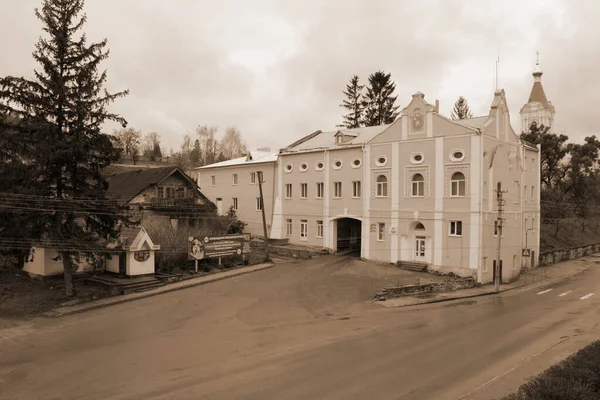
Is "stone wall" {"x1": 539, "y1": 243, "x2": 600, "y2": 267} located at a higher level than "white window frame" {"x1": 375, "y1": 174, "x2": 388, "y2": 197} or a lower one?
lower

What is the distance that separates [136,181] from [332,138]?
19.7m

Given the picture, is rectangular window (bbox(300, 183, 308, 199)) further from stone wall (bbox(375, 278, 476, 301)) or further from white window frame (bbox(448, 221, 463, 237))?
stone wall (bbox(375, 278, 476, 301))

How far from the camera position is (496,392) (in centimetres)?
1194

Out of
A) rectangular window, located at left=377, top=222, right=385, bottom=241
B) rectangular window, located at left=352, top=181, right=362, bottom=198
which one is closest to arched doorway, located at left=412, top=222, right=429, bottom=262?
rectangular window, located at left=377, top=222, right=385, bottom=241

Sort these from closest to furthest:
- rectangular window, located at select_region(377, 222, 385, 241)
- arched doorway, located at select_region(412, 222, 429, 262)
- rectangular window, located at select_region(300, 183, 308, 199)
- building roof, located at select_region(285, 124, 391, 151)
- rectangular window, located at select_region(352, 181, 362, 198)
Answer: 1. arched doorway, located at select_region(412, 222, 429, 262)
2. rectangular window, located at select_region(377, 222, 385, 241)
3. rectangular window, located at select_region(352, 181, 362, 198)
4. building roof, located at select_region(285, 124, 391, 151)
5. rectangular window, located at select_region(300, 183, 308, 199)

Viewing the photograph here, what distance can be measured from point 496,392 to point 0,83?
81.7 feet

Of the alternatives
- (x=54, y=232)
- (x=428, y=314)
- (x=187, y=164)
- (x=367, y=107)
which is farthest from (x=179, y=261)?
(x=187, y=164)

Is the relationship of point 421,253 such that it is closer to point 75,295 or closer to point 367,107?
point 75,295

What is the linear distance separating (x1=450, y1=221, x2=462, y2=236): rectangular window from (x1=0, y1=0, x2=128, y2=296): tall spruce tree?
23991mm

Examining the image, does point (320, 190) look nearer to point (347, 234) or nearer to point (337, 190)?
point (337, 190)

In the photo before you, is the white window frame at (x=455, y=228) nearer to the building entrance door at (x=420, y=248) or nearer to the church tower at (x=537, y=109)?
the building entrance door at (x=420, y=248)

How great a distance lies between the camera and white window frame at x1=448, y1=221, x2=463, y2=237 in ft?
111

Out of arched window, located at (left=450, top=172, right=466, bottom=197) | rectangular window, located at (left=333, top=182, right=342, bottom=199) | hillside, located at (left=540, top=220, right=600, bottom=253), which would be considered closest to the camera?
arched window, located at (left=450, top=172, right=466, bottom=197)

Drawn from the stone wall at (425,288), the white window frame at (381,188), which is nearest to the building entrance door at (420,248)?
the stone wall at (425,288)
